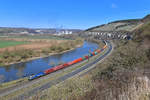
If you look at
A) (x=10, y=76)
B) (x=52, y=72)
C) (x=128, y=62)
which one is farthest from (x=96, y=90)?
(x=10, y=76)

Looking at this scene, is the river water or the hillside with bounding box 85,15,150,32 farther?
the hillside with bounding box 85,15,150,32

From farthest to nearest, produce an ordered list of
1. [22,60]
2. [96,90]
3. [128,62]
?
[22,60]
[128,62]
[96,90]

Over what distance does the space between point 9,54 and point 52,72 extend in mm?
21724

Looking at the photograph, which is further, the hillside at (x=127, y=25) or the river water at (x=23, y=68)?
the hillside at (x=127, y=25)

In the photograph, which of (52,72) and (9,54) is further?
(9,54)

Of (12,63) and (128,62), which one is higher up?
(128,62)

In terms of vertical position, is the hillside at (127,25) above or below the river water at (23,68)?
above

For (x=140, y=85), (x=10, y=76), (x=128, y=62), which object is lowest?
(x=10, y=76)

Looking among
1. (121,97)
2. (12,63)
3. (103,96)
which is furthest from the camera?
(12,63)

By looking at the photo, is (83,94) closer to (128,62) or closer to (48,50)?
(128,62)

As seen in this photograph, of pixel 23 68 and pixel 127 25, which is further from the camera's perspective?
pixel 127 25

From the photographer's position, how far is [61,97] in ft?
11.2

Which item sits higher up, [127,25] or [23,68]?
[127,25]

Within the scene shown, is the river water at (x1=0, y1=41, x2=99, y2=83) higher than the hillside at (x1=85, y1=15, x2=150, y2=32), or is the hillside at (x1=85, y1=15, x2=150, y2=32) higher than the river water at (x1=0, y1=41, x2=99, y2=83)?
the hillside at (x1=85, y1=15, x2=150, y2=32)
